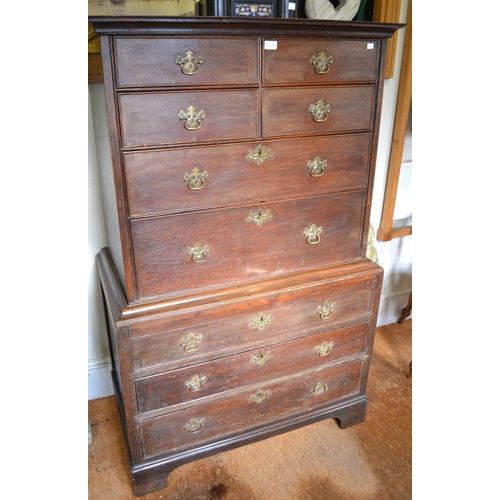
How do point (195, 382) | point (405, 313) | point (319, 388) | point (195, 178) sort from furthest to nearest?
point (405, 313)
point (319, 388)
point (195, 382)
point (195, 178)

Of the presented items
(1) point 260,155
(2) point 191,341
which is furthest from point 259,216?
(2) point 191,341

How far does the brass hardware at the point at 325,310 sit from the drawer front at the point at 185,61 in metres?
0.87

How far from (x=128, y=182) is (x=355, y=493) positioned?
4.64 ft

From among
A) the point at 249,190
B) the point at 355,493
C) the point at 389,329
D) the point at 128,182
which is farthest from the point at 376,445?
the point at 128,182

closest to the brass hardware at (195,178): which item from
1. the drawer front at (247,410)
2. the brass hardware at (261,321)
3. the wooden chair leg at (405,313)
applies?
the brass hardware at (261,321)

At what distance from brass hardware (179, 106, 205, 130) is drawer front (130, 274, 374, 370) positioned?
595 mm

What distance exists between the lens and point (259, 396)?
67.6 inches

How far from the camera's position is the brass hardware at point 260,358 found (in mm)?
1642

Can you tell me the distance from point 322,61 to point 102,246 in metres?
1.17

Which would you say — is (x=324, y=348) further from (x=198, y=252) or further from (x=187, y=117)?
(x=187, y=117)

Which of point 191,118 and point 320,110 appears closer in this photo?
point 191,118

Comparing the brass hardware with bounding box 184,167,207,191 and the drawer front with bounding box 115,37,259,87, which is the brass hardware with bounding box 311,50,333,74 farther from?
the brass hardware with bounding box 184,167,207,191
